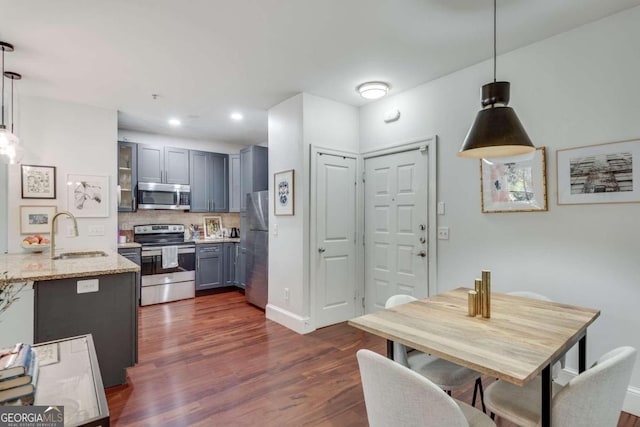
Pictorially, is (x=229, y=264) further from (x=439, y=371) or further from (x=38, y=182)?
(x=439, y=371)

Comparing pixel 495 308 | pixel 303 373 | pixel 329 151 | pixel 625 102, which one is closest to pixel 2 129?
pixel 329 151

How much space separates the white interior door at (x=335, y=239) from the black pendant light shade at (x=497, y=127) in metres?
2.18

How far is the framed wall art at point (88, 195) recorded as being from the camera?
3.80 m

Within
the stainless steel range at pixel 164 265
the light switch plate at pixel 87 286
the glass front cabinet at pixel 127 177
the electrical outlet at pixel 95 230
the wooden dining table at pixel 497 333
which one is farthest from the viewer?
the glass front cabinet at pixel 127 177

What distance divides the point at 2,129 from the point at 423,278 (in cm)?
383

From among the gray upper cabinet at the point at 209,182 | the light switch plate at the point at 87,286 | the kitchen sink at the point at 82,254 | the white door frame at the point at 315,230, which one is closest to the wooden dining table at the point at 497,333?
the white door frame at the point at 315,230

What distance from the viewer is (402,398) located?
1.10 metres

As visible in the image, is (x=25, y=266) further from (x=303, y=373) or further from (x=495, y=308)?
(x=495, y=308)

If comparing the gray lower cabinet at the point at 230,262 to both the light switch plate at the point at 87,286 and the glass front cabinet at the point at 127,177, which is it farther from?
the light switch plate at the point at 87,286

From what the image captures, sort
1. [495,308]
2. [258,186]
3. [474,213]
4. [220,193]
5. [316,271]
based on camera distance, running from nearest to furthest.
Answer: [495,308] → [474,213] → [316,271] → [258,186] → [220,193]

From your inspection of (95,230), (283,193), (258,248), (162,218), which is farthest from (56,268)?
(162,218)

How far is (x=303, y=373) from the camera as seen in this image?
106 inches

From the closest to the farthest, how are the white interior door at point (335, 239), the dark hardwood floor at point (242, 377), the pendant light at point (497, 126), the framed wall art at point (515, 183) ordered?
the pendant light at point (497, 126) < the dark hardwood floor at point (242, 377) < the framed wall art at point (515, 183) < the white interior door at point (335, 239)

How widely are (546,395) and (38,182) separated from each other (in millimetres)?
4709
